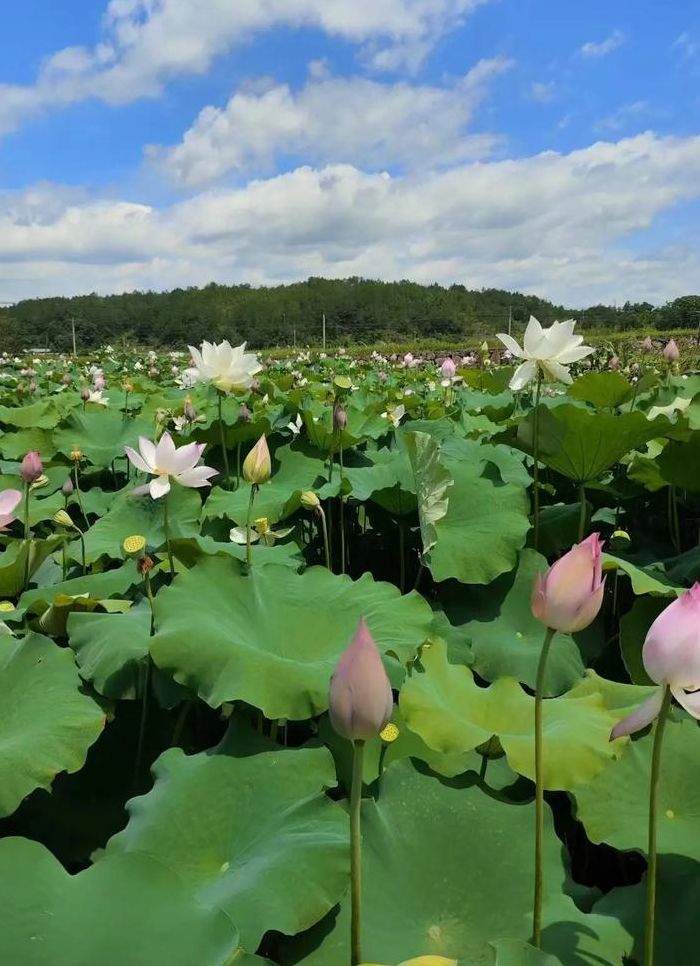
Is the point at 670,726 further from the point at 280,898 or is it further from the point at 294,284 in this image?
the point at 294,284

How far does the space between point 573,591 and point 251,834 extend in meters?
0.54

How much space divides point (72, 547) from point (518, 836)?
4.62 ft

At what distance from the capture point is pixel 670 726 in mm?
1124

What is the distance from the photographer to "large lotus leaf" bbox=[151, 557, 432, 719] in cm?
106

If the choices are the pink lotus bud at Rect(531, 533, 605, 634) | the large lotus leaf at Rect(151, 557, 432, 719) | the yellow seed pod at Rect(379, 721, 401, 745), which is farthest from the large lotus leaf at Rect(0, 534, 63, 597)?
the pink lotus bud at Rect(531, 533, 605, 634)

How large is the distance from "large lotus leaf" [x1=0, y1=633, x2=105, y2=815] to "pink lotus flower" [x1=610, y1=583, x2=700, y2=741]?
0.76 metres

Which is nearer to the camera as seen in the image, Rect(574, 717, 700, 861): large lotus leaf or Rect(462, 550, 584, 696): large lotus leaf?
Rect(574, 717, 700, 861): large lotus leaf

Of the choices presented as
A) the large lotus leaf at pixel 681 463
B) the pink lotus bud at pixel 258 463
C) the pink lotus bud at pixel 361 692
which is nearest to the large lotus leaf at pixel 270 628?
the pink lotus bud at pixel 258 463

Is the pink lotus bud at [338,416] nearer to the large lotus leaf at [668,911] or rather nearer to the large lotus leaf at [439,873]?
the large lotus leaf at [439,873]

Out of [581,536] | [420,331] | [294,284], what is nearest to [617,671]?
[581,536]

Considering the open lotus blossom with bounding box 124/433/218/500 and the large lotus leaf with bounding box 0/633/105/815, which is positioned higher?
the open lotus blossom with bounding box 124/433/218/500

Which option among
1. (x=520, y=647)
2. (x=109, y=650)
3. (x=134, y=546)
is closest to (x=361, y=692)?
(x=109, y=650)

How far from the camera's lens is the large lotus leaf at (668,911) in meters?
0.84

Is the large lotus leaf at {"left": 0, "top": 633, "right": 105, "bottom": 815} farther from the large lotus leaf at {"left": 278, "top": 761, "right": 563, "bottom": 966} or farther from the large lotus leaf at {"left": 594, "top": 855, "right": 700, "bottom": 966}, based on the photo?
the large lotus leaf at {"left": 594, "top": 855, "right": 700, "bottom": 966}
